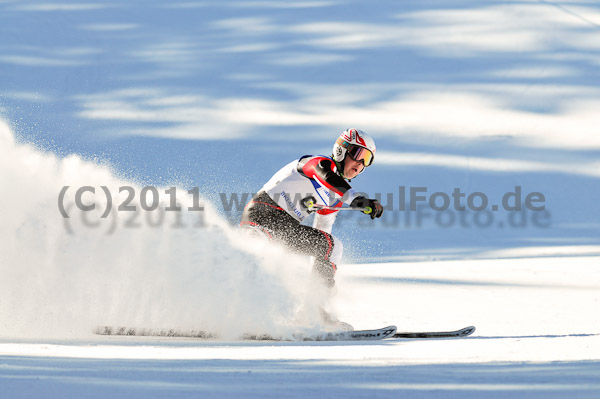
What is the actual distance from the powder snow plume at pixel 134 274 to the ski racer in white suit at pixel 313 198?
0.13 m

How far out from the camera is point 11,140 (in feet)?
24.7

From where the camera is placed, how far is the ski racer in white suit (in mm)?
6836

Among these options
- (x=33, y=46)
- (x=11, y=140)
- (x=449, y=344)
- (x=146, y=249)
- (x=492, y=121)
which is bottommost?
(x=449, y=344)

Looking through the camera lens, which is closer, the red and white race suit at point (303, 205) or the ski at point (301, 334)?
the ski at point (301, 334)

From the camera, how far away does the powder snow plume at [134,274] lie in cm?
649

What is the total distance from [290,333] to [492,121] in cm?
1961

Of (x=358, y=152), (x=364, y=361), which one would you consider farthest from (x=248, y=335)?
(x=364, y=361)

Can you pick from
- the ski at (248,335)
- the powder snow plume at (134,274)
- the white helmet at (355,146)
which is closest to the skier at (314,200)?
the white helmet at (355,146)

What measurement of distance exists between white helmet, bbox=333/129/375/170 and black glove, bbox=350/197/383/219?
0.40 metres

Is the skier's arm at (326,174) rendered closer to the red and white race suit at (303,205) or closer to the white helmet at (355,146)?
the red and white race suit at (303,205)

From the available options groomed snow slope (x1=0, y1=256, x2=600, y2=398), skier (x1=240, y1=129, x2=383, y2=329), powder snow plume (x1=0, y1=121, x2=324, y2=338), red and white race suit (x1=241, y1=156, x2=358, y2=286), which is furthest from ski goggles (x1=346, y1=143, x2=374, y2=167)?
groomed snow slope (x1=0, y1=256, x2=600, y2=398)

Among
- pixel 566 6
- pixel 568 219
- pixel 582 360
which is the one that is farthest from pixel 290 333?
pixel 566 6

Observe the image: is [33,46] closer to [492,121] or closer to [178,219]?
[492,121]

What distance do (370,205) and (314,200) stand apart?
1.68 ft
